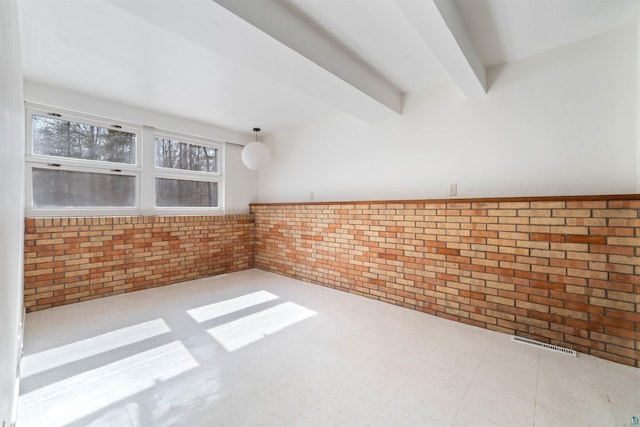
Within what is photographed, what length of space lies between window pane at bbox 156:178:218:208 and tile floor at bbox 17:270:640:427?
6.45 ft

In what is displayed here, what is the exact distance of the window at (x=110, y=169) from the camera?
3.34 meters

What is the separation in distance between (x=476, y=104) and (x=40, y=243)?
5342 mm

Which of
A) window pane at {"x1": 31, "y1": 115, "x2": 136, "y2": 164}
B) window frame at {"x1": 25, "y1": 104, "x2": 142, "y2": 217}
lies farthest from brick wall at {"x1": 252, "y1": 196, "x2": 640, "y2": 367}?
window pane at {"x1": 31, "y1": 115, "x2": 136, "y2": 164}

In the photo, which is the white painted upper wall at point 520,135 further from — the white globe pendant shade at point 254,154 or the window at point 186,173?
the window at point 186,173

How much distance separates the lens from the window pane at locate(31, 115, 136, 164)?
11.0 ft

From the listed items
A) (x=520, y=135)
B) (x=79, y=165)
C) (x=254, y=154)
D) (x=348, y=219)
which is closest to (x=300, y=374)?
(x=348, y=219)

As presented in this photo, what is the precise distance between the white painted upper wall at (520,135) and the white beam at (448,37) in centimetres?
40

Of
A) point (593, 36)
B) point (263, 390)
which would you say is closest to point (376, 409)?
point (263, 390)

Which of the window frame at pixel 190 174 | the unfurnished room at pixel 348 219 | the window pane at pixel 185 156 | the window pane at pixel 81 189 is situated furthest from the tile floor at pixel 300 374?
the window pane at pixel 185 156

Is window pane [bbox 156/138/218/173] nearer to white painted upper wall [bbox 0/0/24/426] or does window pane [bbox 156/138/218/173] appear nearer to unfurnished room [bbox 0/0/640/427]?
unfurnished room [bbox 0/0/640/427]

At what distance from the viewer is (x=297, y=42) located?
216 centimetres

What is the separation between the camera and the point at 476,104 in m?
2.97

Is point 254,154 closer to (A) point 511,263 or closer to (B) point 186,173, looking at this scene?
(B) point 186,173

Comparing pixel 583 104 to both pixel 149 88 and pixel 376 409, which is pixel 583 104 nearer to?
pixel 376 409
